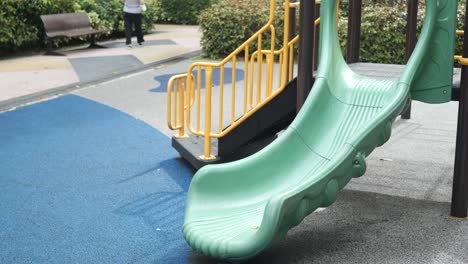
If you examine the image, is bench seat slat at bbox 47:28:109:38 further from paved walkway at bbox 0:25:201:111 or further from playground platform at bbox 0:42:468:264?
playground platform at bbox 0:42:468:264

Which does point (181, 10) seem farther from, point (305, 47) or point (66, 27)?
point (305, 47)

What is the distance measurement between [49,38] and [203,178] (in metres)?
10.7

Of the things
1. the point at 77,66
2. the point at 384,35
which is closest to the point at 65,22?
the point at 77,66

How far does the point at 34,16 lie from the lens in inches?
598

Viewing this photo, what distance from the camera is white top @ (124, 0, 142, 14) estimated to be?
15938 mm

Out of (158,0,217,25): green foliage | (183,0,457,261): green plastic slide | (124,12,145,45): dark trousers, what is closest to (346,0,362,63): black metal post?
(183,0,457,261): green plastic slide

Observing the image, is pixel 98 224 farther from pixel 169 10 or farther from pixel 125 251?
pixel 169 10

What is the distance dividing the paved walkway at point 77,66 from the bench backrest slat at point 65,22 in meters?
0.55

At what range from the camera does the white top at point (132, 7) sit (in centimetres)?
1594

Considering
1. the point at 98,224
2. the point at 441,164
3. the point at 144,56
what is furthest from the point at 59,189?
the point at 144,56

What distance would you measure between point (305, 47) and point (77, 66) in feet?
→ 27.3

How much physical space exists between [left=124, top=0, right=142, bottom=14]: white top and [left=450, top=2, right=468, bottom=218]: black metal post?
11.7m

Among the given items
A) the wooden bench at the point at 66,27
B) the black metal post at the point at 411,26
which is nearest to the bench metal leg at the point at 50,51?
the wooden bench at the point at 66,27

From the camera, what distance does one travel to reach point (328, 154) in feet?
16.7
